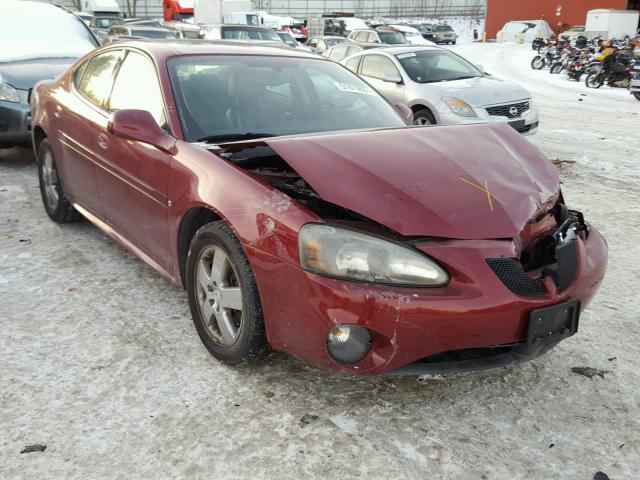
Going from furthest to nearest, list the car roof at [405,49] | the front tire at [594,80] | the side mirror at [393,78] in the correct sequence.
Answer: the front tire at [594,80] < the car roof at [405,49] < the side mirror at [393,78]

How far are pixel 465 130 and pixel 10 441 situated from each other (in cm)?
250

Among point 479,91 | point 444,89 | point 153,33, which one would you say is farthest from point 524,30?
point 444,89

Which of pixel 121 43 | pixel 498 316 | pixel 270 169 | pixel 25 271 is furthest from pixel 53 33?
pixel 498 316

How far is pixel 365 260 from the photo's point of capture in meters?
2.31

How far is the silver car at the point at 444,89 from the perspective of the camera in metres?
8.43

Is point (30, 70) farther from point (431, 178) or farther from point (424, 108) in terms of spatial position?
point (431, 178)

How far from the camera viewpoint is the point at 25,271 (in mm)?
4000

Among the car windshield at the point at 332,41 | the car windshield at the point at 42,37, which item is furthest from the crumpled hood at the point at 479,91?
the car windshield at the point at 332,41

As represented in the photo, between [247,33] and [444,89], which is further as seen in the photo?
[247,33]

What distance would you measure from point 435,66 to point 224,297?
25.6 ft

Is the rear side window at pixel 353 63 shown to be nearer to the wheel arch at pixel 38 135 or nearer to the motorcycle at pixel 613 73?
the wheel arch at pixel 38 135

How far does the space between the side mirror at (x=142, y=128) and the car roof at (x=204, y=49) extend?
0.50 m

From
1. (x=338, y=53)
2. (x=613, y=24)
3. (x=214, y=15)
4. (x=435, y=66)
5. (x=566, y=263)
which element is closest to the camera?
(x=566, y=263)

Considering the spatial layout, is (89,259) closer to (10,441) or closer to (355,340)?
(10,441)
